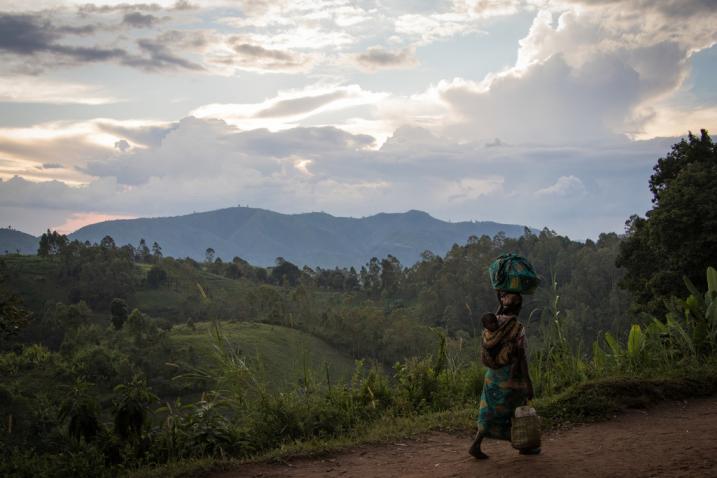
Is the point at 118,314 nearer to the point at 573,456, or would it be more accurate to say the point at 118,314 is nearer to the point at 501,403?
the point at 501,403

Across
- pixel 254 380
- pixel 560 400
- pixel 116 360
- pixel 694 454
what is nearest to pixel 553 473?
pixel 694 454

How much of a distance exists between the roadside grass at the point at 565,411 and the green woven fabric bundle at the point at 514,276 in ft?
6.44

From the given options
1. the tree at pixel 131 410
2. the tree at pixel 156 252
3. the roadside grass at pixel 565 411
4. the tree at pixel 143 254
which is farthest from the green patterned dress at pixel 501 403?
the tree at pixel 143 254

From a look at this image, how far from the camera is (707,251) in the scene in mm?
22031

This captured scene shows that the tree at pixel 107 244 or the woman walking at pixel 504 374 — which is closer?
the woman walking at pixel 504 374

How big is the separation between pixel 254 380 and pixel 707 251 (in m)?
20.2

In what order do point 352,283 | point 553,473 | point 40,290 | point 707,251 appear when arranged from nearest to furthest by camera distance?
point 553,473 < point 707,251 < point 40,290 < point 352,283

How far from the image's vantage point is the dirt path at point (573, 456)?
484 cm

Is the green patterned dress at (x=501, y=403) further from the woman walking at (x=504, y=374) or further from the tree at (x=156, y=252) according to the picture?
the tree at (x=156, y=252)

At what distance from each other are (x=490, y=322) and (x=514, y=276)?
43 cm

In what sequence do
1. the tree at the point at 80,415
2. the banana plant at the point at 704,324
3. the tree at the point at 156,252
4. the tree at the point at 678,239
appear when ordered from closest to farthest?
the tree at the point at 80,415 → the banana plant at the point at 704,324 → the tree at the point at 678,239 → the tree at the point at 156,252

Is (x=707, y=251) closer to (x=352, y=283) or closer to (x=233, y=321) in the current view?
(x=233, y=321)

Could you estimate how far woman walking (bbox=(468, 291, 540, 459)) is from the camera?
5.19m

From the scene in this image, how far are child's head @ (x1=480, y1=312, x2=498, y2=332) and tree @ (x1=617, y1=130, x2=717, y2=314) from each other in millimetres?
17364
